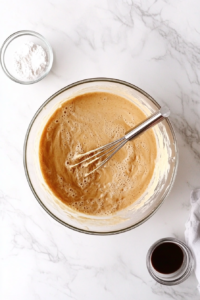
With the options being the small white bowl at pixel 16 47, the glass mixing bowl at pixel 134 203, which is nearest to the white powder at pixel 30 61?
the small white bowl at pixel 16 47

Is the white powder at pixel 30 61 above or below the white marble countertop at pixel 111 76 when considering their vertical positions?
above

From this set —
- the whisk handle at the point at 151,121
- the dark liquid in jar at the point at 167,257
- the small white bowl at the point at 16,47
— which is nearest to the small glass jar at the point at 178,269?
the dark liquid in jar at the point at 167,257

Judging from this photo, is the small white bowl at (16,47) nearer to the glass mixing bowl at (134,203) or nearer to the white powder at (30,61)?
the white powder at (30,61)

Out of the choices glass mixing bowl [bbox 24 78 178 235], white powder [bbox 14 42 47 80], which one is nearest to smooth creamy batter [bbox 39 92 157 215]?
glass mixing bowl [bbox 24 78 178 235]

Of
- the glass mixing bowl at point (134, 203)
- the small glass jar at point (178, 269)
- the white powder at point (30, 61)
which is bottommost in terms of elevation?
the small glass jar at point (178, 269)

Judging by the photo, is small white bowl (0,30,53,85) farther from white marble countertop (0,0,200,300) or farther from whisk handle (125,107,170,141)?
whisk handle (125,107,170,141)

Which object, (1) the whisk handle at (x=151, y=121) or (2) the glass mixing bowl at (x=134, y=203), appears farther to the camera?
(2) the glass mixing bowl at (x=134, y=203)
